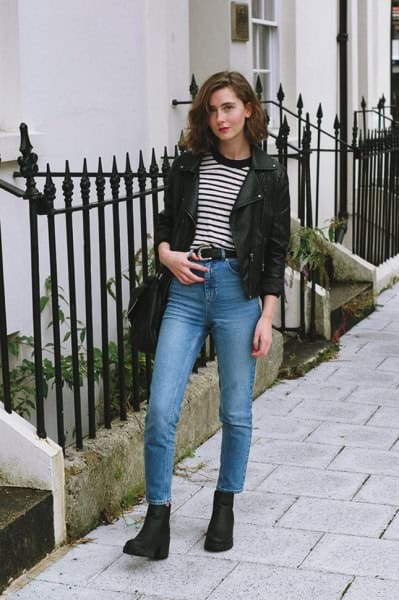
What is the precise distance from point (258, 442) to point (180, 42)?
3.01 metres

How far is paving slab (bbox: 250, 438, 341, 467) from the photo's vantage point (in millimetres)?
5828

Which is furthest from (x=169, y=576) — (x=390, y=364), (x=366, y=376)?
(x=390, y=364)

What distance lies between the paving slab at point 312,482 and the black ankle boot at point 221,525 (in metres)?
0.72

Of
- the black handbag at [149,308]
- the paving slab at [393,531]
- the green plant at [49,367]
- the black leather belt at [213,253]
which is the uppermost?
the black leather belt at [213,253]

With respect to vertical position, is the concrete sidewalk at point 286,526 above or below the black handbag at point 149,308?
below

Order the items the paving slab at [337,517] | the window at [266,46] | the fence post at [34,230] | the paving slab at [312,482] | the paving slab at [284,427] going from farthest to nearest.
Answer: the window at [266,46]
the paving slab at [284,427]
the paving slab at [312,482]
the paving slab at [337,517]
the fence post at [34,230]

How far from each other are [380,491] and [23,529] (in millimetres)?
1791

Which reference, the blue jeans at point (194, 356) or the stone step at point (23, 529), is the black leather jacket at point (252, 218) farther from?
the stone step at point (23, 529)

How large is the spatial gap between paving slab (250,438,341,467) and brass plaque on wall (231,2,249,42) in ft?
12.7

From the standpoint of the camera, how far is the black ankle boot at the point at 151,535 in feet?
14.6

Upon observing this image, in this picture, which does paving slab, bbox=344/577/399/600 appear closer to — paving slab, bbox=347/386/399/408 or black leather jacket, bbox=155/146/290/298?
black leather jacket, bbox=155/146/290/298

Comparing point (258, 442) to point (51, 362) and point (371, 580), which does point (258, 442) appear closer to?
point (51, 362)

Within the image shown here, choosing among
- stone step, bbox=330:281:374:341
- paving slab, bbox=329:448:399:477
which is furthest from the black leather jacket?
stone step, bbox=330:281:374:341

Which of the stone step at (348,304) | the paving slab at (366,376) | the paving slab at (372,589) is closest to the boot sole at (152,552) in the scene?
the paving slab at (372,589)
